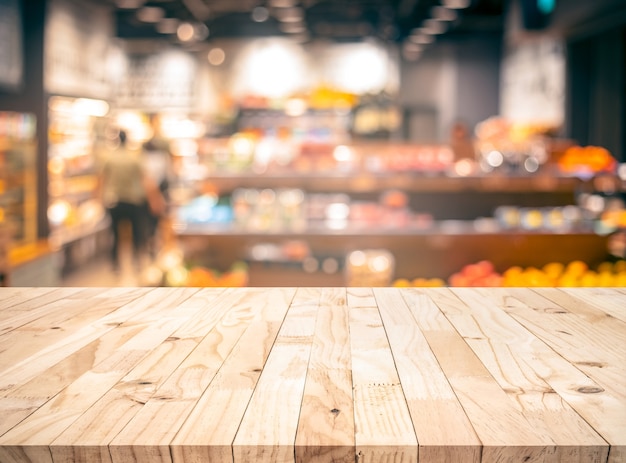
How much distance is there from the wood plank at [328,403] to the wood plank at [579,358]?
14.4 inches

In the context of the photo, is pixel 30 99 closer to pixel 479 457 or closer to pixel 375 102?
pixel 375 102

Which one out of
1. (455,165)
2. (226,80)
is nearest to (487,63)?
(226,80)

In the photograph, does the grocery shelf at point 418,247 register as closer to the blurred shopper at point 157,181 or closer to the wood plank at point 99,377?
the blurred shopper at point 157,181

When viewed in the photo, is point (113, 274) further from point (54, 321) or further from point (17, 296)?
point (54, 321)

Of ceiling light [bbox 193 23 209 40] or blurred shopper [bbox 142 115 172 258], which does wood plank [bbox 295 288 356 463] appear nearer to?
blurred shopper [bbox 142 115 172 258]

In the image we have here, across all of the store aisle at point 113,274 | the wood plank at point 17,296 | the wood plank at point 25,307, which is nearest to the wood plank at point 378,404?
the wood plank at point 25,307

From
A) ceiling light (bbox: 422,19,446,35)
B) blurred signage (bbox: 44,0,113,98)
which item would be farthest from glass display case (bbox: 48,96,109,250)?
ceiling light (bbox: 422,19,446,35)

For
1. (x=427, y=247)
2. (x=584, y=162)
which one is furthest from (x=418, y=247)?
(x=584, y=162)

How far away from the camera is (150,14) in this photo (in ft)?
41.9

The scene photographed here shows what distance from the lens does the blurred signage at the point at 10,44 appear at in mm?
7484

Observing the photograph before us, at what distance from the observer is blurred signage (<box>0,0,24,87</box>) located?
24.6 ft

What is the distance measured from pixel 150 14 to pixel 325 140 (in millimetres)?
4937


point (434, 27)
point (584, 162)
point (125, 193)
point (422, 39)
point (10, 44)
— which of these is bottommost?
point (125, 193)

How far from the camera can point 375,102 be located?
8812mm
